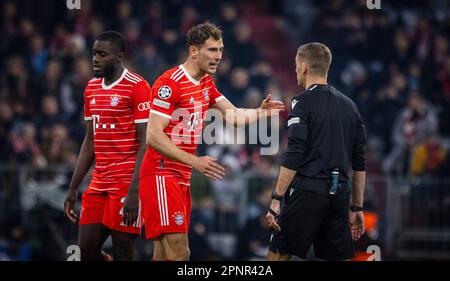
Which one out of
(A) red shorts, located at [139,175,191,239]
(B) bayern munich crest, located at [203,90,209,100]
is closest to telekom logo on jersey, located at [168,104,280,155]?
(B) bayern munich crest, located at [203,90,209,100]

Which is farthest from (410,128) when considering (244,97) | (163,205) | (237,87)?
(163,205)

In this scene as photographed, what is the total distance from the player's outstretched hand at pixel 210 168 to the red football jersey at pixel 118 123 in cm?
106

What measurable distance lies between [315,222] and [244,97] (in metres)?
8.87

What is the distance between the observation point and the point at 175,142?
924cm

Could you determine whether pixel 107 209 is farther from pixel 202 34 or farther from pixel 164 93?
pixel 202 34

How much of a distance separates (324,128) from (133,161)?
1.85m

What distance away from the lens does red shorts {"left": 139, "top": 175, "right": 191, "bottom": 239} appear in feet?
29.7

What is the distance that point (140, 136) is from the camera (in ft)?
31.2

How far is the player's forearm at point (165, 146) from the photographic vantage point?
8891 millimetres

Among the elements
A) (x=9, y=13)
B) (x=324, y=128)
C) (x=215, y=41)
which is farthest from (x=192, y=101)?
(x=9, y=13)

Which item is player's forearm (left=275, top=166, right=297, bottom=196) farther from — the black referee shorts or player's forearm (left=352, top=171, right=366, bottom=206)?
player's forearm (left=352, top=171, right=366, bottom=206)

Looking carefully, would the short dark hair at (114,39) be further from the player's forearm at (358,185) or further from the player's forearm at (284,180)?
the player's forearm at (358,185)
